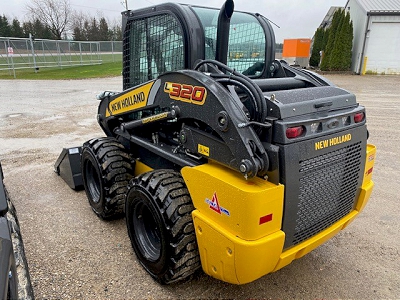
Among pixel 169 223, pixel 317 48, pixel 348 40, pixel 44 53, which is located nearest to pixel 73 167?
pixel 169 223

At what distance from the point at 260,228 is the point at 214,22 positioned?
191 centimetres

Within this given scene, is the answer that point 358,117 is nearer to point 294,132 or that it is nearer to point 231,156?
point 294,132

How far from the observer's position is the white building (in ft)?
70.8

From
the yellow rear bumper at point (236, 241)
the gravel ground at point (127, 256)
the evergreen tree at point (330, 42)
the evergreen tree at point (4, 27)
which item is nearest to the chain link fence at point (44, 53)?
the gravel ground at point (127, 256)

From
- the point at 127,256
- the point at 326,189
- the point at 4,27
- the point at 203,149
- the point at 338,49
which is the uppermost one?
the point at 4,27

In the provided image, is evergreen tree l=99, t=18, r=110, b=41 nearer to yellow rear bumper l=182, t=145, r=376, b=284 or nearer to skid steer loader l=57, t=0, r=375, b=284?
skid steer loader l=57, t=0, r=375, b=284

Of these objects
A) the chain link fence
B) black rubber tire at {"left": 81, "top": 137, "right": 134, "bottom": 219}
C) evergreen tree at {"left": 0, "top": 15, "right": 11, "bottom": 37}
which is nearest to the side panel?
black rubber tire at {"left": 81, "top": 137, "right": 134, "bottom": 219}

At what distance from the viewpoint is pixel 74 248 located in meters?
3.17

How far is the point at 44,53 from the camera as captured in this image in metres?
22.6

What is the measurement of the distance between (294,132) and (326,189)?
0.57 metres

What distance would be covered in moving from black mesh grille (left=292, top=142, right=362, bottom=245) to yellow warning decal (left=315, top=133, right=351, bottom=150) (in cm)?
7

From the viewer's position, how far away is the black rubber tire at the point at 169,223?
2420 mm

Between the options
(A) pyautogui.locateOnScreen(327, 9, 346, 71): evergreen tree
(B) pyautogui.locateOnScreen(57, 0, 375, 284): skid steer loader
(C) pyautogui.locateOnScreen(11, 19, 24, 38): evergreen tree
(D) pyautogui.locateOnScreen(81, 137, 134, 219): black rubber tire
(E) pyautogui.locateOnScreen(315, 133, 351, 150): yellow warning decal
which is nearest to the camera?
(B) pyautogui.locateOnScreen(57, 0, 375, 284): skid steer loader

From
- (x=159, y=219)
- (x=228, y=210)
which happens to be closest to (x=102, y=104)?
(x=159, y=219)
